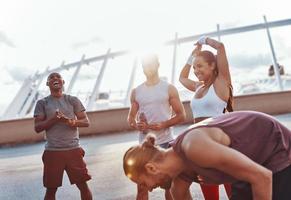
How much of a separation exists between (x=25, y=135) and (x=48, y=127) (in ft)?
31.2

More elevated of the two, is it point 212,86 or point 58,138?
point 212,86

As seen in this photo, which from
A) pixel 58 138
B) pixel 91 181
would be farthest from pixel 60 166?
pixel 91 181

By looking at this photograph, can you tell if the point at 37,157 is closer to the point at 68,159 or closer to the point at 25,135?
the point at 25,135

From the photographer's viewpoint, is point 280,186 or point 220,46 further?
point 220,46

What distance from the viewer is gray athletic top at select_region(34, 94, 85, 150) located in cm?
343

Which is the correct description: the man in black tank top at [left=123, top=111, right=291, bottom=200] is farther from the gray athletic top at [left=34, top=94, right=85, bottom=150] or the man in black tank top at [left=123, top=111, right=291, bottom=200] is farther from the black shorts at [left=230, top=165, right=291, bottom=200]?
the gray athletic top at [left=34, top=94, right=85, bottom=150]

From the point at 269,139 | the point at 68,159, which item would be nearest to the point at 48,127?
A: the point at 68,159

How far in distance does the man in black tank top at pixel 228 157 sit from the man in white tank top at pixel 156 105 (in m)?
1.25

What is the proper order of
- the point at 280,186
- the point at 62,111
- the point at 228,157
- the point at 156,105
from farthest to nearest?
the point at 62,111 < the point at 156,105 < the point at 280,186 < the point at 228,157

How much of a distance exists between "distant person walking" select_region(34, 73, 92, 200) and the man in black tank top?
5.39 feet

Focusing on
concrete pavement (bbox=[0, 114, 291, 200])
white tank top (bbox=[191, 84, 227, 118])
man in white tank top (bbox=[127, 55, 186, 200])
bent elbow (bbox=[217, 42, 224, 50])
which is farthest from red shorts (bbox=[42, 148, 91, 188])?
bent elbow (bbox=[217, 42, 224, 50])

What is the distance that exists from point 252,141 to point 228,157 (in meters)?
0.26

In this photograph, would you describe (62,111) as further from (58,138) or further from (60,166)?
(60,166)

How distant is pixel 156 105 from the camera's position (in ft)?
10.9
